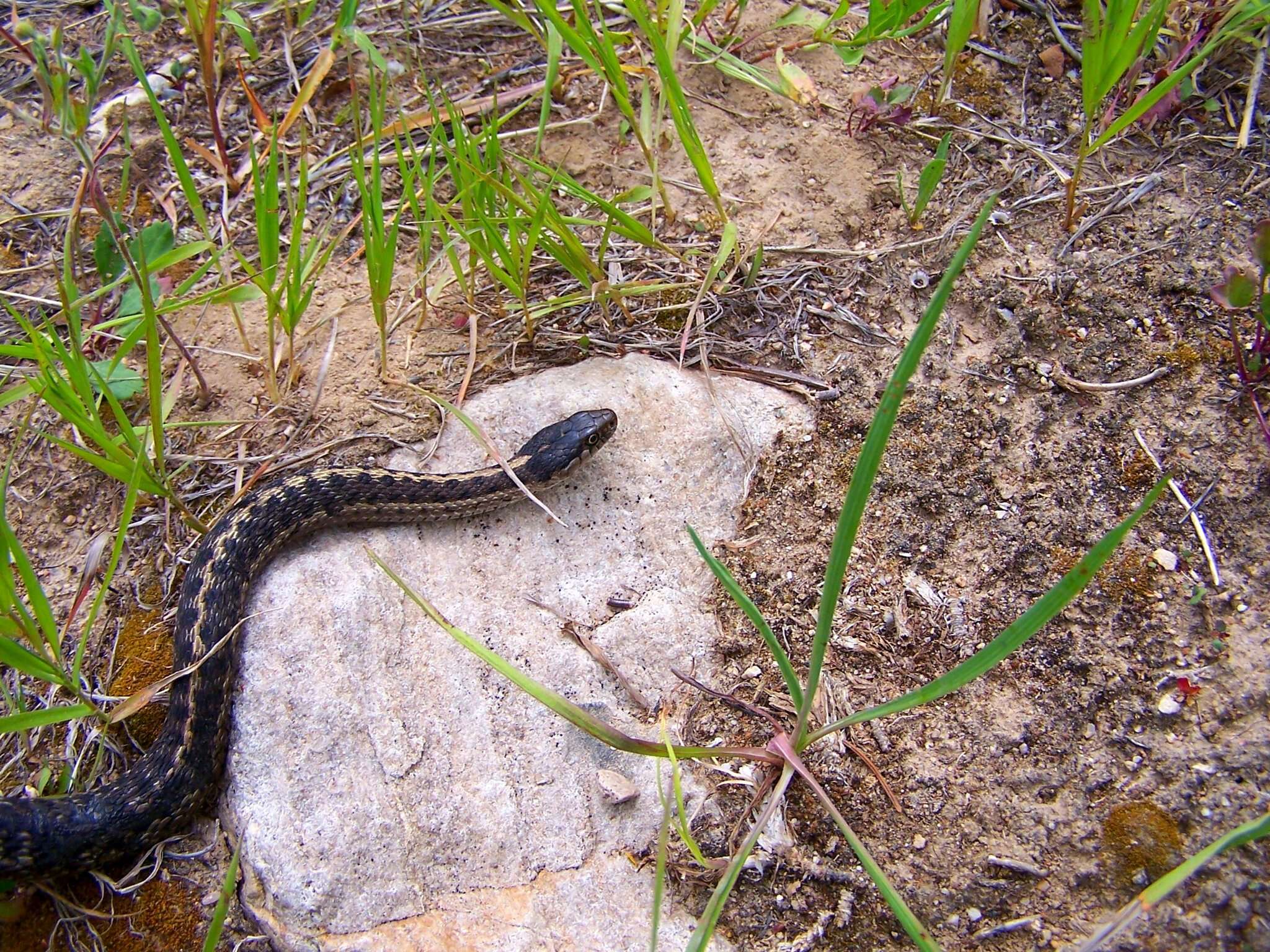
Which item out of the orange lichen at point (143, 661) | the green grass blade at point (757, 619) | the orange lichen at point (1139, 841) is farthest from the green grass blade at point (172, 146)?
the orange lichen at point (1139, 841)

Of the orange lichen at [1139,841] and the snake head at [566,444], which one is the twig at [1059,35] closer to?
the snake head at [566,444]

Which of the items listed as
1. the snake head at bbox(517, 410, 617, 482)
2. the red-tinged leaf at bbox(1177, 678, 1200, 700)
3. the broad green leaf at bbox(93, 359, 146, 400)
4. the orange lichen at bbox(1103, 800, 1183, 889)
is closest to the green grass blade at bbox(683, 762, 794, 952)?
the orange lichen at bbox(1103, 800, 1183, 889)

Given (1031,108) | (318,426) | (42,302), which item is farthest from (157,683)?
(1031,108)

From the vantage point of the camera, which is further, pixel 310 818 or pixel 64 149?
pixel 64 149

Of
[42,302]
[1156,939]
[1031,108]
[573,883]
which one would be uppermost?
[1031,108]

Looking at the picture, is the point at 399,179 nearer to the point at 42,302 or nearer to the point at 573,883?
the point at 42,302

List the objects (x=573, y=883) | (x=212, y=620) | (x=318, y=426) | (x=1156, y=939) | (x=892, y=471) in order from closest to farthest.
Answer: (x=1156, y=939)
(x=573, y=883)
(x=212, y=620)
(x=892, y=471)
(x=318, y=426)

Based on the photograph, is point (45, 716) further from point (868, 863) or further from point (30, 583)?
point (868, 863)
